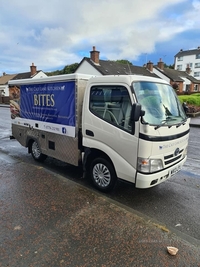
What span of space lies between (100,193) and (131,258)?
1.80 meters

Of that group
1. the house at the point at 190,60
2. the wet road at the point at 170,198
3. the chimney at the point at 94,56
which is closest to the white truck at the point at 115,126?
the wet road at the point at 170,198

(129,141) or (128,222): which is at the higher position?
(129,141)

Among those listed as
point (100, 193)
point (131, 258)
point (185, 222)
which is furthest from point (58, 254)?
point (185, 222)

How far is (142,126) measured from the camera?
3402 millimetres

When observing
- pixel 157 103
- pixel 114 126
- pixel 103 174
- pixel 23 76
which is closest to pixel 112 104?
pixel 114 126

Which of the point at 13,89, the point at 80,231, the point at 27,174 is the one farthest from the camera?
the point at 13,89

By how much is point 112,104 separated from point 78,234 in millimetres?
2299

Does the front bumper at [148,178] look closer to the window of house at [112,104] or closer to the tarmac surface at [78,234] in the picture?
the tarmac surface at [78,234]

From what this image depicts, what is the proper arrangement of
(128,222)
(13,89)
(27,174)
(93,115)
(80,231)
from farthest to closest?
(13,89) → (27,174) → (93,115) → (128,222) → (80,231)

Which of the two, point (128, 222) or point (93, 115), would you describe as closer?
point (128, 222)

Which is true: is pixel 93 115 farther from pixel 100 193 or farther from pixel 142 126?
pixel 100 193

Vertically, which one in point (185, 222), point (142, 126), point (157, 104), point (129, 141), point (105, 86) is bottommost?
point (185, 222)

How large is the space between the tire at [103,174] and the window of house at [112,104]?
2.92 ft

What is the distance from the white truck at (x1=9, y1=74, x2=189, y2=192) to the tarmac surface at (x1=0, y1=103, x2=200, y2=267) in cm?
68
